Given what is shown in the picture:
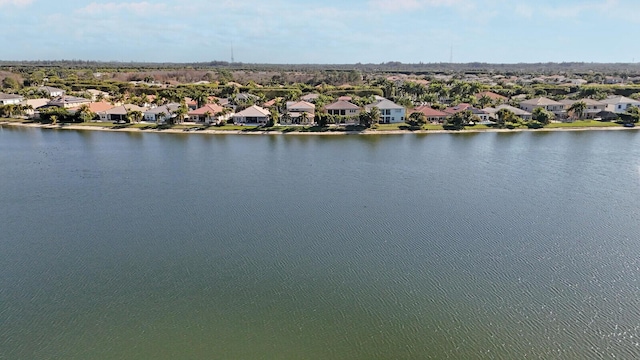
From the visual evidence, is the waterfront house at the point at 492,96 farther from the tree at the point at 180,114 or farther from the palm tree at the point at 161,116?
the palm tree at the point at 161,116

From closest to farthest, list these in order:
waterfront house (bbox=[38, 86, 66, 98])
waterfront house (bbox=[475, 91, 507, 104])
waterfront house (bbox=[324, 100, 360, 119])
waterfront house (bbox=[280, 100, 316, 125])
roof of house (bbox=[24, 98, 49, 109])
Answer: waterfront house (bbox=[280, 100, 316, 125])
waterfront house (bbox=[324, 100, 360, 119])
roof of house (bbox=[24, 98, 49, 109])
waterfront house (bbox=[475, 91, 507, 104])
waterfront house (bbox=[38, 86, 66, 98])

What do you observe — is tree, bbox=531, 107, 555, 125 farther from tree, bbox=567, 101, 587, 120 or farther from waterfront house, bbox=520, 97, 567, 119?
waterfront house, bbox=520, 97, 567, 119

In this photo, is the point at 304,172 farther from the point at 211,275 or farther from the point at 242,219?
the point at 211,275

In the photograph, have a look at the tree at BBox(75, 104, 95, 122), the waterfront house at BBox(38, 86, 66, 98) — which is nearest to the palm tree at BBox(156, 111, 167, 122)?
the tree at BBox(75, 104, 95, 122)

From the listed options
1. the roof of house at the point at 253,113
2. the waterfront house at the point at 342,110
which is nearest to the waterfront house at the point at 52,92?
the roof of house at the point at 253,113

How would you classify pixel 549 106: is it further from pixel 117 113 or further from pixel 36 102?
pixel 36 102

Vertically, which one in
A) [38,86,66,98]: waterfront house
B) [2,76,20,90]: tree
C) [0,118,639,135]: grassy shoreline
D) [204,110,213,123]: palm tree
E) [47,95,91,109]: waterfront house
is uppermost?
[2,76,20,90]: tree

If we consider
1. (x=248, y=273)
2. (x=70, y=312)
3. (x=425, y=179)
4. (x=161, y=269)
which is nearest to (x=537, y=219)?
(x=425, y=179)
